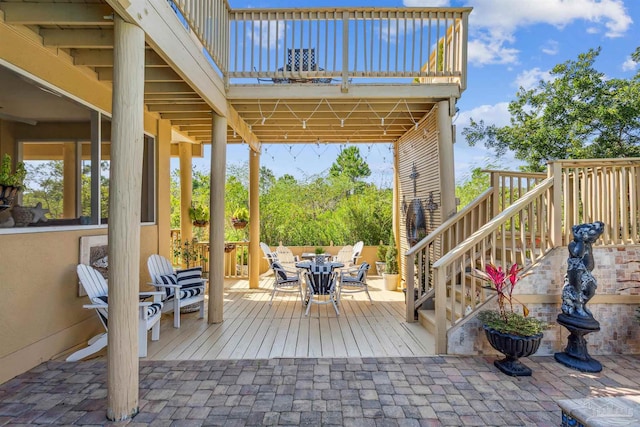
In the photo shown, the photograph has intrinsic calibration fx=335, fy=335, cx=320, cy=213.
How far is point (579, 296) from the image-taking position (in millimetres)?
3428

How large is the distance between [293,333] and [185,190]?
4733 millimetres

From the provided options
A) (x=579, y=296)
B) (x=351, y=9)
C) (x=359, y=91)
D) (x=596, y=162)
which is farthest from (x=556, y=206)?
(x=351, y=9)

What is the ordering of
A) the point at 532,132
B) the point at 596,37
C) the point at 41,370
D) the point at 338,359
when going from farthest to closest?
the point at 596,37, the point at 532,132, the point at 338,359, the point at 41,370

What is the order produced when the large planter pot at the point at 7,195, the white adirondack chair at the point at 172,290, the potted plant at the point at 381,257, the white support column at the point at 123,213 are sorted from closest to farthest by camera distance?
1. the white support column at the point at 123,213
2. the large planter pot at the point at 7,195
3. the white adirondack chair at the point at 172,290
4. the potted plant at the point at 381,257

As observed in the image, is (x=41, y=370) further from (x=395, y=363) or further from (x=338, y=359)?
(x=395, y=363)

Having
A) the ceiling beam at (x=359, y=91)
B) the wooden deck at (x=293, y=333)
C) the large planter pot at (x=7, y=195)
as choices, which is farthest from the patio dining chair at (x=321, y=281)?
the large planter pot at (x=7, y=195)

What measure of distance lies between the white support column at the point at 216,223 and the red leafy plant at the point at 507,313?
11.0 ft

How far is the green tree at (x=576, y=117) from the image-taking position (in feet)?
22.9

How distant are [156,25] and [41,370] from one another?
3.36 m

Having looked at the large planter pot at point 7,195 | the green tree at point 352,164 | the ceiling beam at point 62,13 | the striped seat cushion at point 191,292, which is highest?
the green tree at point 352,164

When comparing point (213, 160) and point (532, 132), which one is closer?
point (213, 160)

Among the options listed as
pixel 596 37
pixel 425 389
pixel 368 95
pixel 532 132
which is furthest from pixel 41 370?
pixel 596 37

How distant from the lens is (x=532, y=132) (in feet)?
26.9

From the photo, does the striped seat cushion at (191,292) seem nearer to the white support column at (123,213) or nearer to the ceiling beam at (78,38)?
the white support column at (123,213)
